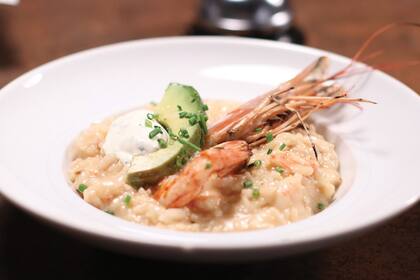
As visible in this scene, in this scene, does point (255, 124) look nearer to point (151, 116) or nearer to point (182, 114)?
point (182, 114)

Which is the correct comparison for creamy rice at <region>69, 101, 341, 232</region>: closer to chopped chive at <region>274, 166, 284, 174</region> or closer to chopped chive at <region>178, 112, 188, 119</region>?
chopped chive at <region>274, 166, 284, 174</region>

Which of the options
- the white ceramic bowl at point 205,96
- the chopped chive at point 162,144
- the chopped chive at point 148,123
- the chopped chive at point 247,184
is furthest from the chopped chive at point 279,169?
the chopped chive at point 148,123

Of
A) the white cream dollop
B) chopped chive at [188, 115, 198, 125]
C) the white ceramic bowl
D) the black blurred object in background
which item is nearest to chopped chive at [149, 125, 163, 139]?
the white cream dollop

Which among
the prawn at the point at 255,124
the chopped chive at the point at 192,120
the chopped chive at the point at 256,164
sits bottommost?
the chopped chive at the point at 256,164

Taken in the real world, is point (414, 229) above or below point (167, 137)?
below

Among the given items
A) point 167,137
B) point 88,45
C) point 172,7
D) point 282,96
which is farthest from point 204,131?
point 172,7

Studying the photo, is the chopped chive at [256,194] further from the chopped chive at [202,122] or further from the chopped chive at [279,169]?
the chopped chive at [202,122]

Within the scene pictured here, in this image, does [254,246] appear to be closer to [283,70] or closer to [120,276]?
[120,276]
